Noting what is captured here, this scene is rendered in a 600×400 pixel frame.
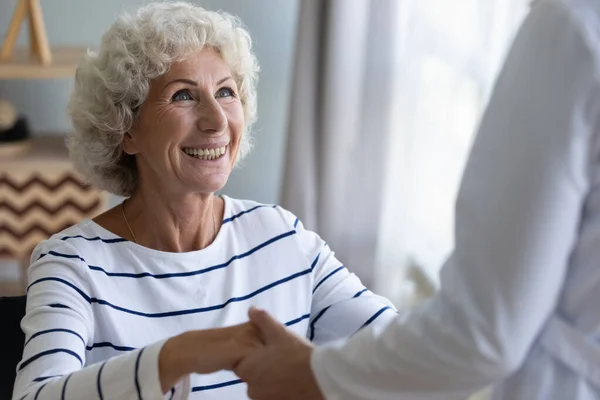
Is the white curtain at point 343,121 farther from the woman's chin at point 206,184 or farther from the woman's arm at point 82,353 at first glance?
the woman's arm at point 82,353

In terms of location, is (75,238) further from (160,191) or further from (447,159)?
(447,159)

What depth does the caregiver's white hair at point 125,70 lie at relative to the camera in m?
1.78

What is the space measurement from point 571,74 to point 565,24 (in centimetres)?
5

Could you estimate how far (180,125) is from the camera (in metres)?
1.79

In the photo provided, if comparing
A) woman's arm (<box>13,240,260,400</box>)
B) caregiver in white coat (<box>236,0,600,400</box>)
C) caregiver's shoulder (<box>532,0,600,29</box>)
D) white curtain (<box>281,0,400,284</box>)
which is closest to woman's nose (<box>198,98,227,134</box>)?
woman's arm (<box>13,240,260,400</box>)

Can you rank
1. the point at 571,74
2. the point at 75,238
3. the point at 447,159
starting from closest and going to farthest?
the point at 571,74
the point at 75,238
the point at 447,159

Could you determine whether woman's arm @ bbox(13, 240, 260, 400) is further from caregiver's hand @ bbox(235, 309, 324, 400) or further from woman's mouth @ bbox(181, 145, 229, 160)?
woman's mouth @ bbox(181, 145, 229, 160)

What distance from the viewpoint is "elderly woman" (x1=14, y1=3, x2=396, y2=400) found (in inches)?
65.4

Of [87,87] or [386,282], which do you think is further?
[386,282]

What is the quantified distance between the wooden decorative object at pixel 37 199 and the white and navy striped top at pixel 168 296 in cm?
124

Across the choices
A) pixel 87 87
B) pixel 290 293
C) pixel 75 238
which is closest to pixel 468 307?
pixel 290 293

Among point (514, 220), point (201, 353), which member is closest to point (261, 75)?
point (201, 353)

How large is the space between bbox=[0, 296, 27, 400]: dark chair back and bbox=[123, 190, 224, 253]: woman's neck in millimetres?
273

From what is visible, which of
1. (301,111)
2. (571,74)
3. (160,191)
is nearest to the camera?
(571,74)
